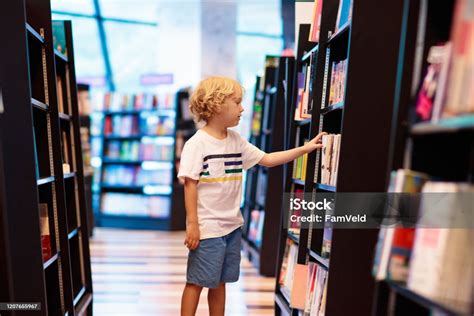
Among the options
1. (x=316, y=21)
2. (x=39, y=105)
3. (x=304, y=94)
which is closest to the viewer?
(x=39, y=105)

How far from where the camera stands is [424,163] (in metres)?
1.21

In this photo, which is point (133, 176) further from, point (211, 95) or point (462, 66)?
point (462, 66)

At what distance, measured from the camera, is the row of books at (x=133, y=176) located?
746cm

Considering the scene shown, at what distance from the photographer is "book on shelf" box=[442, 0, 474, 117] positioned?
1003mm

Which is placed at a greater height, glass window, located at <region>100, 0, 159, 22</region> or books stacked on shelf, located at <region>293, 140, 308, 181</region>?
glass window, located at <region>100, 0, 159, 22</region>

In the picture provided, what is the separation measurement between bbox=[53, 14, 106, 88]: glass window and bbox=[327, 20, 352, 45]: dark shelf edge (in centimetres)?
768

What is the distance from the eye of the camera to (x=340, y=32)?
2.22m

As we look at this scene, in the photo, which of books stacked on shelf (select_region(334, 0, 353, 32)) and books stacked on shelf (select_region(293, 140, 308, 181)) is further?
books stacked on shelf (select_region(293, 140, 308, 181))

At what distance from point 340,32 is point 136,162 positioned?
19.0 feet

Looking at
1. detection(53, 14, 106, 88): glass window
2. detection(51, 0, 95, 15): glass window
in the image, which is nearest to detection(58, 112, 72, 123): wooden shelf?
detection(53, 14, 106, 88): glass window

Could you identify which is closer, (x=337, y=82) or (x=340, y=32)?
(x=340, y=32)

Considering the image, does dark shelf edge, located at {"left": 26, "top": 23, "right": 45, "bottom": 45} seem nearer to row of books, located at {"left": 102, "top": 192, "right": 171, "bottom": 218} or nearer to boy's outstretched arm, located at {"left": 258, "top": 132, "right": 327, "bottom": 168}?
boy's outstretched arm, located at {"left": 258, "top": 132, "right": 327, "bottom": 168}

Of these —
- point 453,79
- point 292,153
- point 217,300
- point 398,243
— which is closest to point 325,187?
point 292,153

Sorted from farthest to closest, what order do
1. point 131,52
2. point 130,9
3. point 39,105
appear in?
point 131,52, point 130,9, point 39,105
